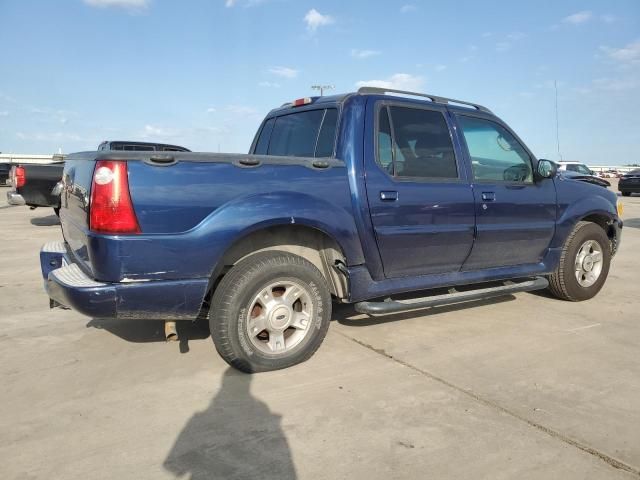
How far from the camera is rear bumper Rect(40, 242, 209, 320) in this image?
9.61 feet

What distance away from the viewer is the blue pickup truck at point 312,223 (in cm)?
294

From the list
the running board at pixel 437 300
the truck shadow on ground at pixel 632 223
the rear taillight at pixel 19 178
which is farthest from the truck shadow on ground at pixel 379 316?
the truck shadow on ground at pixel 632 223

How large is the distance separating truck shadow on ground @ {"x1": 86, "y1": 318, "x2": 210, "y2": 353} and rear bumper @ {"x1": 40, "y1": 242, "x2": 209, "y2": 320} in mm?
881

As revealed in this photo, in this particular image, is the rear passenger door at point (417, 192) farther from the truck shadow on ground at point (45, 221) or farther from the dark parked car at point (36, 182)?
the truck shadow on ground at point (45, 221)

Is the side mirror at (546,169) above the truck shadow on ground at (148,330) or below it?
above

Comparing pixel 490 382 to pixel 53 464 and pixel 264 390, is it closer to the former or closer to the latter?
pixel 264 390

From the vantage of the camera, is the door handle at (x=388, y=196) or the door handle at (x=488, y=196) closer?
the door handle at (x=388, y=196)

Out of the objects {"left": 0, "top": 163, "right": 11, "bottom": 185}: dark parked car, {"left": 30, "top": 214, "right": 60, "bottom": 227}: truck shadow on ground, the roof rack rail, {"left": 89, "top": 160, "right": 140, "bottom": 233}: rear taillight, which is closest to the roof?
the roof rack rail

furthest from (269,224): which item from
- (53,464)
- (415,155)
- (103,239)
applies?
(53,464)

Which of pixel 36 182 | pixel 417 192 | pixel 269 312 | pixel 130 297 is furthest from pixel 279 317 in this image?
pixel 36 182

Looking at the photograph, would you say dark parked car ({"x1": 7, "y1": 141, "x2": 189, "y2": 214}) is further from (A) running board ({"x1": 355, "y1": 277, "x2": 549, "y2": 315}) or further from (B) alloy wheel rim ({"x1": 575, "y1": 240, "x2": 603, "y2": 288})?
(B) alloy wheel rim ({"x1": 575, "y1": 240, "x2": 603, "y2": 288})

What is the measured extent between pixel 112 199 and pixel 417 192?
85.3 inches

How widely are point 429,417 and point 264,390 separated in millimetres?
1009

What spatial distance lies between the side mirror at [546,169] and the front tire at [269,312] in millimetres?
2496
